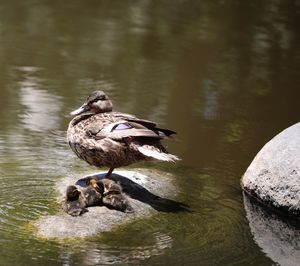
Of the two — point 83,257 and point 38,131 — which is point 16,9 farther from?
point 83,257

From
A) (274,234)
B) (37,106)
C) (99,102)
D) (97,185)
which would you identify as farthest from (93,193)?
(37,106)

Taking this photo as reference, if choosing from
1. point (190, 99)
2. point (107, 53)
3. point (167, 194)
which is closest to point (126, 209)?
point (167, 194)

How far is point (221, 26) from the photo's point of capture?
564 inches

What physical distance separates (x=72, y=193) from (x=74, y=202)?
0.07 meters

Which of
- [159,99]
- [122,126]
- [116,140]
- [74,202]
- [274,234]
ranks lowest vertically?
[159,99]

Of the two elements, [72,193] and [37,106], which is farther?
[37,106]

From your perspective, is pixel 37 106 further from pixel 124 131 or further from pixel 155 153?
pixel 155 153

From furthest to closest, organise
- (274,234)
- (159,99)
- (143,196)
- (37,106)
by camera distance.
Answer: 1. (159,99)
2. (37,106)
3. (143,196)
4. (274,234)

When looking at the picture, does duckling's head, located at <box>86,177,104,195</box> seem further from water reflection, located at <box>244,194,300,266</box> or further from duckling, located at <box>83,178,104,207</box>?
water reflection, located at <box>244,194,300,266</box>

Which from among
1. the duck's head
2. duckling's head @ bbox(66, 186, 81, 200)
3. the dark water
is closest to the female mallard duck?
the duck's head

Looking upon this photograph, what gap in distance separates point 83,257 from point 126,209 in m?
0.86

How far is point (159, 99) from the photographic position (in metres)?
9.25

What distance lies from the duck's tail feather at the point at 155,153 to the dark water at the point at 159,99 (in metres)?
0.43

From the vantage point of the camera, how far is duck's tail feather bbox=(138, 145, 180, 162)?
5.76 m
